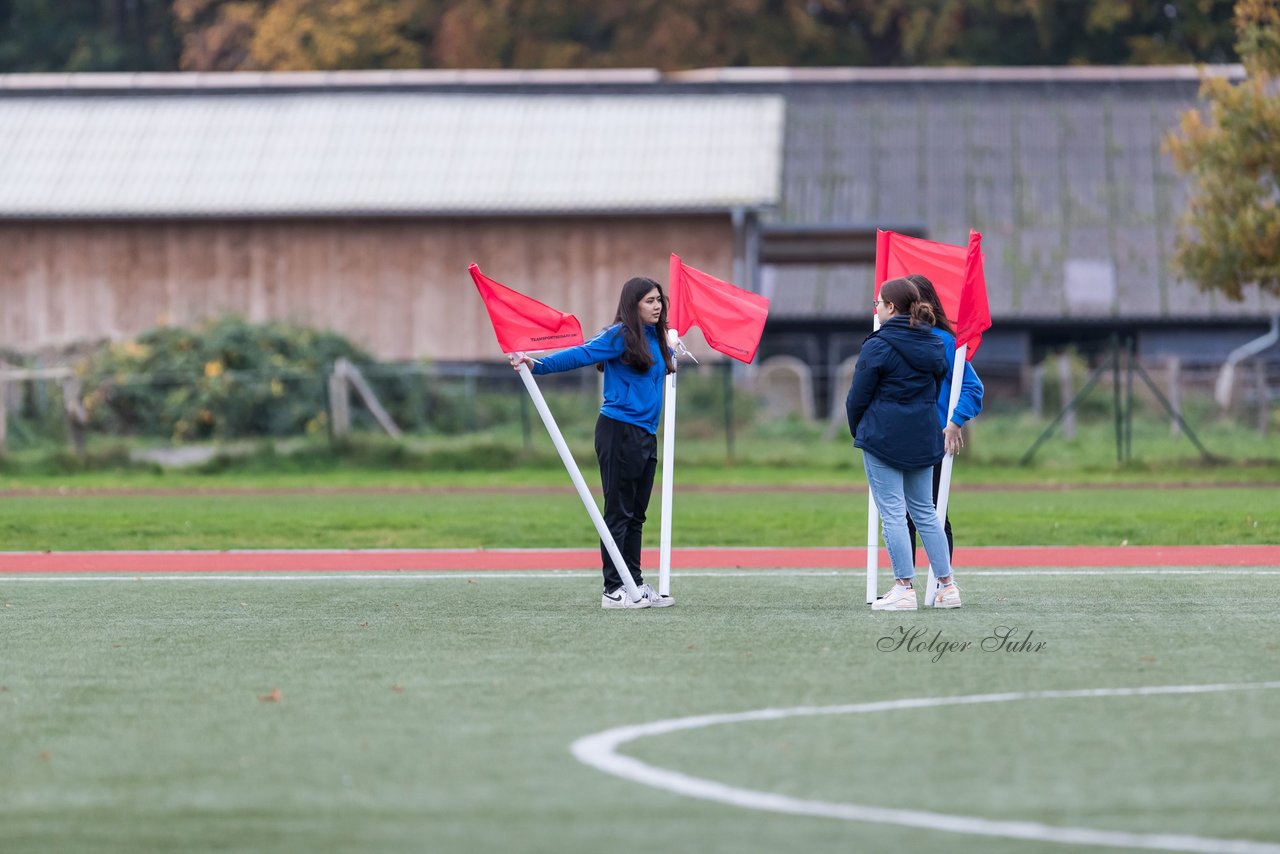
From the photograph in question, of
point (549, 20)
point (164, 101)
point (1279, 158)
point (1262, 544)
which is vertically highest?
point (549, 20)

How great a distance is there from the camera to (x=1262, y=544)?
15523mm

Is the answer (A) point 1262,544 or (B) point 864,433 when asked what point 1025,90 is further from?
(B) point 864,433

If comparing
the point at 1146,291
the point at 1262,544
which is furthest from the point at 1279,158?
the point at 1146,291

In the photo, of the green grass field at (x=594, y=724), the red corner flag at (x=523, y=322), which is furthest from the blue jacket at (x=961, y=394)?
the red corner flag at (x=523, y=322)

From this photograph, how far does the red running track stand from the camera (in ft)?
46.1

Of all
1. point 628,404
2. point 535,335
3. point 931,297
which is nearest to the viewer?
point 931,297

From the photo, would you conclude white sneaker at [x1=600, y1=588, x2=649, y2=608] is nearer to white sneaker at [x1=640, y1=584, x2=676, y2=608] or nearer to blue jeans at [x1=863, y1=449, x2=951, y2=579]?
white sneaker at [x1=640, y1=584, x2=676, y2=608]

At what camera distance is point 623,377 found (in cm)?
1091

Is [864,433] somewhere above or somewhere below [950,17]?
below

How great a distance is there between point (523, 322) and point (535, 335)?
0.10m

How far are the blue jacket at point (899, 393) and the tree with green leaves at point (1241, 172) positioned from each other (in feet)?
44.7

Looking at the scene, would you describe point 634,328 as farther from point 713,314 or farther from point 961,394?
point 961,394

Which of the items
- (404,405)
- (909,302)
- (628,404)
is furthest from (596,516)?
(404,405)

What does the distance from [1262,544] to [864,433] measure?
6433 mm
